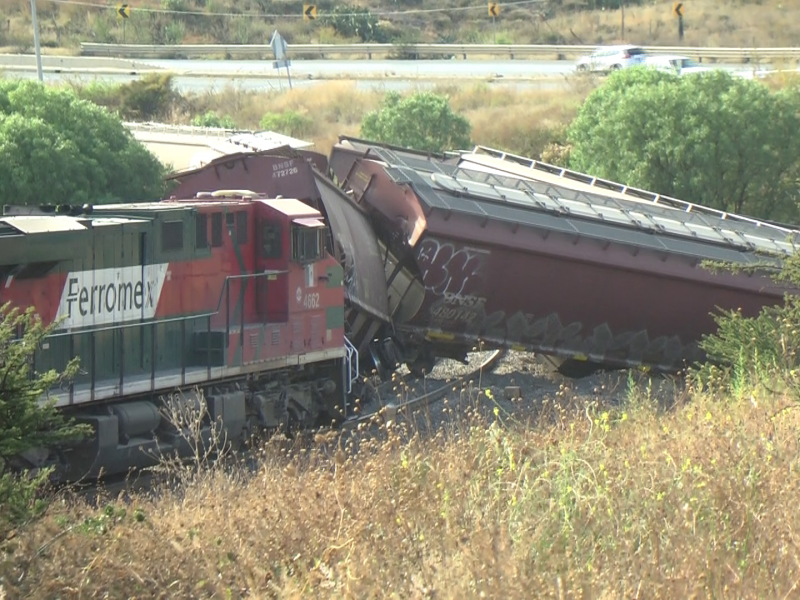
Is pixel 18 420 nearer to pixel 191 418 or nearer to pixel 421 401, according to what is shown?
pixel 191 418

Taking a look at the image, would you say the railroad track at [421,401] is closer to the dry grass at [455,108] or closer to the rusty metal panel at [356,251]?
the rusty metal panel at [356,251]

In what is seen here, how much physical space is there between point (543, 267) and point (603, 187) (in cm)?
681

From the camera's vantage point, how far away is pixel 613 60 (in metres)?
50.9

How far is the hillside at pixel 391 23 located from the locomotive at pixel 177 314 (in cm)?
5319

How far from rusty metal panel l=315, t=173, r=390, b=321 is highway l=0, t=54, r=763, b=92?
31735mm

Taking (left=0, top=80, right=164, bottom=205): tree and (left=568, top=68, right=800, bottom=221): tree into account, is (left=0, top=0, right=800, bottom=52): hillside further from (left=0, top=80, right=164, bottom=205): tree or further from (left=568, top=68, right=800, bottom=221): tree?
(left=0, top=80, right=164, bottom=205): tree

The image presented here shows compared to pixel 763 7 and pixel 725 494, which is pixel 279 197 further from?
pixel 763 7

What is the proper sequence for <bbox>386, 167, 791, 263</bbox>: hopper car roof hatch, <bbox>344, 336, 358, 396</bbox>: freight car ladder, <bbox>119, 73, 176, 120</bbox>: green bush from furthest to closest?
<bbox>119, 73, 176, 120</bbox>: green bush
<bbox>386, 167, 791, 263</bbox>: hopper car roof hatch
<bbox>344, 336, 358, 396</bbox>: freight car ladder

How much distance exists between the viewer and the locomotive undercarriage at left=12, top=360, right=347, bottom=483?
1104 centimetres

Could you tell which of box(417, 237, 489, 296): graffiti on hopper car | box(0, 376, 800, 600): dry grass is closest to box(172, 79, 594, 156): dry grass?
box(417, 237, 489, 296): graffiti on hopper car

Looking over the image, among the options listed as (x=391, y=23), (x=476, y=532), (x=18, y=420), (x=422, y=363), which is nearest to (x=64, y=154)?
(x=422, y=363)

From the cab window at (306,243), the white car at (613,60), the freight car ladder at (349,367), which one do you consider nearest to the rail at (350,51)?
the white car at (613,60)

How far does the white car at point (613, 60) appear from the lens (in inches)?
1981

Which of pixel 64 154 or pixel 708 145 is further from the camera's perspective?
pixel 708 145
